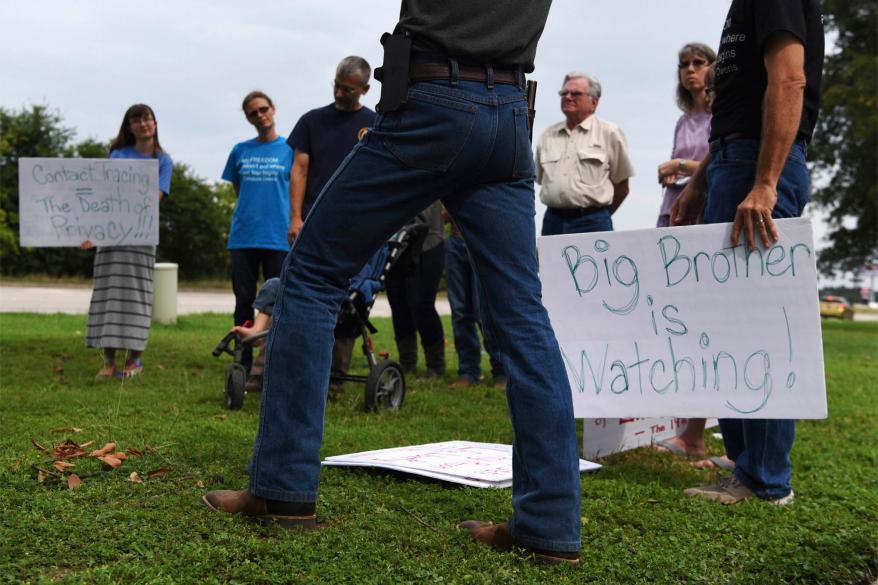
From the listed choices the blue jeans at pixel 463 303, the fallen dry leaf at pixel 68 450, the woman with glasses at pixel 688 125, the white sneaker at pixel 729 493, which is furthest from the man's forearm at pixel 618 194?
the fallen dry leaf at pixel 68 450

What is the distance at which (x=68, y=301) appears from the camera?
799 inches

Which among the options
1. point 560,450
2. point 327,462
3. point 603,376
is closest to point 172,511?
point 327,462

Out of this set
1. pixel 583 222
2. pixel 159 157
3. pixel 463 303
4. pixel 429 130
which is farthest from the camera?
pixel 463 303

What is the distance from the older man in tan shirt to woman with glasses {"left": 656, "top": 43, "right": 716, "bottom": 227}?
2.91 ft

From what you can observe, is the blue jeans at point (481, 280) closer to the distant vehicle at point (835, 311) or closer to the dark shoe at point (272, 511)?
the dark shoe at point (272, 511)

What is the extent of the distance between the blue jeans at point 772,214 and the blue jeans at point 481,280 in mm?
1298

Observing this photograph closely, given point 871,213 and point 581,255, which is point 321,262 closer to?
point 581,255

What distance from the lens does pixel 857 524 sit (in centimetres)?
362

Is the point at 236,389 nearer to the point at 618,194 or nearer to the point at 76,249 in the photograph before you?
the point at 618,194

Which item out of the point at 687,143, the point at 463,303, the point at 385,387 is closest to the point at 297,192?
the point at 385,387

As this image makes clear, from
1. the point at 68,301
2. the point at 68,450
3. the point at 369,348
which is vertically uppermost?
the point at 369,348

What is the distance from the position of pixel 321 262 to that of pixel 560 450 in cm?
87

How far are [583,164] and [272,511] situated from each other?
437cm

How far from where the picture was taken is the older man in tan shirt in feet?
21.9
